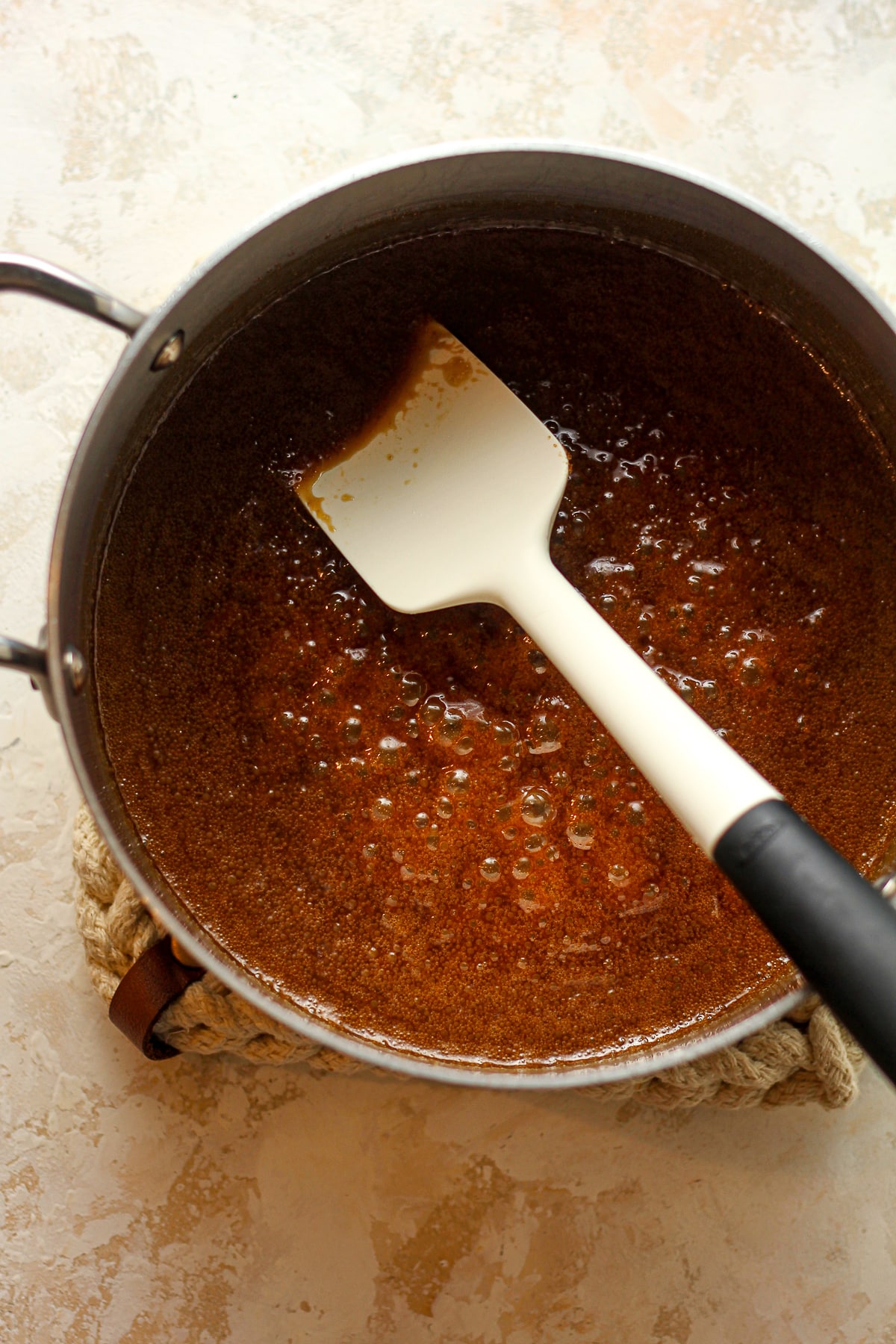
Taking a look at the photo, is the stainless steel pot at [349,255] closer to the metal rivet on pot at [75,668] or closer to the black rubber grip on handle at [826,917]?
the metal rivet on pot at [75,668]

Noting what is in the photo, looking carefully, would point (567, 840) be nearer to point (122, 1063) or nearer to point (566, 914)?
point (566, 914)

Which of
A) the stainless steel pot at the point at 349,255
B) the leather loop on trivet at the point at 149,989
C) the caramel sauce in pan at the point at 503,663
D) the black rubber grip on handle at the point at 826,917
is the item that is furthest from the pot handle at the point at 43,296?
the black rubber grip on handle at the point at 826,917

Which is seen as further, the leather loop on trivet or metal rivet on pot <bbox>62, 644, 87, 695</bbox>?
the leather loop on trivet

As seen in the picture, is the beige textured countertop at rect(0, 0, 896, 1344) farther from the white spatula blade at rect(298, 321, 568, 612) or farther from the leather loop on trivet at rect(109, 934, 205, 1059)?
the white spatula blade at rect(298, 321, 568, 612)

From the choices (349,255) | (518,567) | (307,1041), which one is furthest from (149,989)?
(349,255)

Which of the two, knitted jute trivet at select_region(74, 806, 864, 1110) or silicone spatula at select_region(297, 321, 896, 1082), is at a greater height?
silicone spatula at select_region(297, 321, 896, 1082)

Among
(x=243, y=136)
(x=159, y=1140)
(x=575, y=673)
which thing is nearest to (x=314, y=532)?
(x=575, y=673)

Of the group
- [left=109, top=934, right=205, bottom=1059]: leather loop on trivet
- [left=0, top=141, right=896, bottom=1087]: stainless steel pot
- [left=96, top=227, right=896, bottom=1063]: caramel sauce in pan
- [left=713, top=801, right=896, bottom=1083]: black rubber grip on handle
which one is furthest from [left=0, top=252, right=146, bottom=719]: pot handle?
[left=713, top=801, right=896, bottom=1083]: black rubber grip on handle
